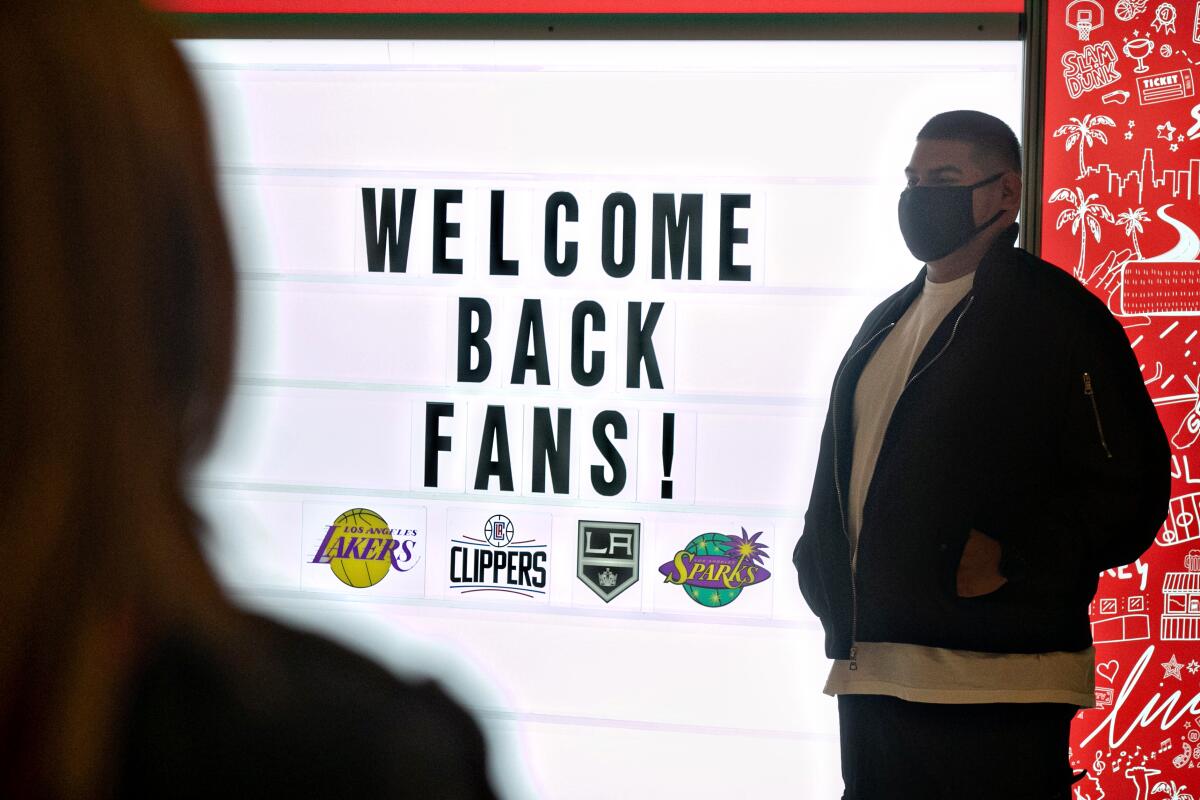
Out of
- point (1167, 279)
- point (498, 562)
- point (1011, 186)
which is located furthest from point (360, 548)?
point (1167, 279)

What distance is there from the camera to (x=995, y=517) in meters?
2.26

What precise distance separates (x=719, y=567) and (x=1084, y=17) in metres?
1.44

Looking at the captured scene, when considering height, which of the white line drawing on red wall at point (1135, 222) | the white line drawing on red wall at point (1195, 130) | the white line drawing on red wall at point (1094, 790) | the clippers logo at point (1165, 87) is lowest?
the white line drawing on red wall at point (1094, 790)

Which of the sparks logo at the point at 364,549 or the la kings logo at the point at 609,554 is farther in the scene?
the sparks logo at the point at 364,549

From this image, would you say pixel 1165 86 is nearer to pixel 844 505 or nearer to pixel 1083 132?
pixel 1083 132

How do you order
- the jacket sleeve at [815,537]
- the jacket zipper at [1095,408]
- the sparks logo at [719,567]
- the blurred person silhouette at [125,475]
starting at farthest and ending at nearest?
the sparks logo at [719,567]
the jacket sleeve at [815,537]
the jacket zipper at [1095,408]
the blurred person silhouette at [125,475]

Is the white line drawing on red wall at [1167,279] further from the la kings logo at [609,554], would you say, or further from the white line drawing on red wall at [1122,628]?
the la kings logo at [609,554]

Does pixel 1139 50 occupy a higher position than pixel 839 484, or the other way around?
pixel 1139 50

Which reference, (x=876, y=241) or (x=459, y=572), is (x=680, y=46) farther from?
(x=459, y=572)

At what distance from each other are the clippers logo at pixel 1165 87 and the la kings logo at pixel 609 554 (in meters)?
1.44

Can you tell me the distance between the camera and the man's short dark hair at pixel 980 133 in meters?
2.42

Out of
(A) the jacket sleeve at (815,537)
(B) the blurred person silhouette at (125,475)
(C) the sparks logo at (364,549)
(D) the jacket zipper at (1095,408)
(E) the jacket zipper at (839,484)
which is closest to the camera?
(B) the blurred person silhouette at (125,475)

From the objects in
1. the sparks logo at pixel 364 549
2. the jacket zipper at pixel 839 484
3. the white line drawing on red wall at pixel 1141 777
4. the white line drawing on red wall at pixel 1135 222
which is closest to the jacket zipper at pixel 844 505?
the jacket zipper at pixel 839 484

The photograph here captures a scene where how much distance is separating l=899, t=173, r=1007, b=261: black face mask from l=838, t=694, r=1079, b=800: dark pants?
3.15ft
